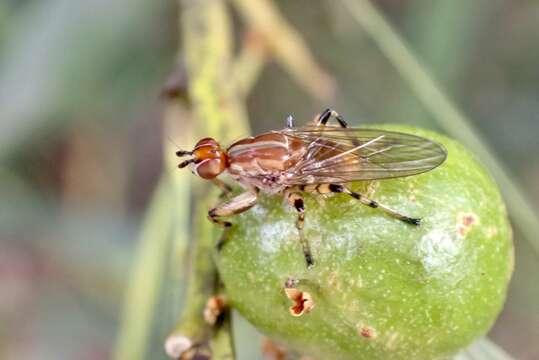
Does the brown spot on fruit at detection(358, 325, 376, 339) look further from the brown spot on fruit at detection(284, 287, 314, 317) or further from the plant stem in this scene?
the plant stem

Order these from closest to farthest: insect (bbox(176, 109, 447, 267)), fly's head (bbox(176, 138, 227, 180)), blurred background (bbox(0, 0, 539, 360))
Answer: insect (bbox(176, 109, 447, 267)) → fly's head (bbox(176, 138, 227, 180)) → blurred background (bbox(0, 0, 539, 360))

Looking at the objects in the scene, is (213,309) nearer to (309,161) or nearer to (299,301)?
(299,301)

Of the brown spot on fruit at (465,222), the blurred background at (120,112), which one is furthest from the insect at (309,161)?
the blurred background at (120,112)

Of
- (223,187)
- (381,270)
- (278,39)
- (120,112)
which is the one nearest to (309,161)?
(223,187)

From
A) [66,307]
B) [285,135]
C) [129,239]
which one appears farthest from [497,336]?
[285,135]

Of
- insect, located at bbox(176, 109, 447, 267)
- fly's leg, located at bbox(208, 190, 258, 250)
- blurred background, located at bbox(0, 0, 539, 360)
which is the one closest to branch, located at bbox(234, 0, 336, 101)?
blurred background, located at bbox(0, 0, 539, 360)

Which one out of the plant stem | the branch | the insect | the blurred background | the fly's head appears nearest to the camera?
the insect
